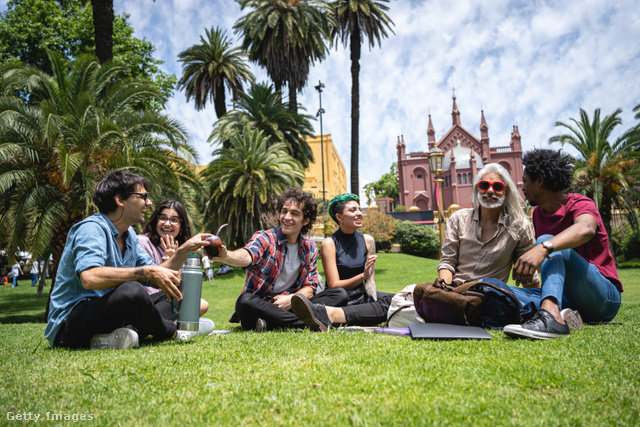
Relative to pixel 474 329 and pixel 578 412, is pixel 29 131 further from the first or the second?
pixel 578 412

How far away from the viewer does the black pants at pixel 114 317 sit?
304 centimetres

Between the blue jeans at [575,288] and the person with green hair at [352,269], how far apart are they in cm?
147

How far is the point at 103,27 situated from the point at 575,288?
1408cm

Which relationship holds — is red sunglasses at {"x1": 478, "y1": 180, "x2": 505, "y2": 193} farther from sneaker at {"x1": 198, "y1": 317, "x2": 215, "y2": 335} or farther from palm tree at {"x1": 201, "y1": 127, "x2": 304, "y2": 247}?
palm tree at {"x1": 201, "y1": 127, "x2": 304, "y2": 247}

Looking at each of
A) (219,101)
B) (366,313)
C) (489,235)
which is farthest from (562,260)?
(219,101)

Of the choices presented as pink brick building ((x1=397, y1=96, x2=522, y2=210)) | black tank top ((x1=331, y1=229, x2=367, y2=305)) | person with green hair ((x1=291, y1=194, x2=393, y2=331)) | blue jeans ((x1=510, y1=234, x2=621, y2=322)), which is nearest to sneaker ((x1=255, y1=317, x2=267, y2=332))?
person with green hair ((x1=291, y1=194, x2=393, y2=331))

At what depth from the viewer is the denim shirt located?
9.86 ft

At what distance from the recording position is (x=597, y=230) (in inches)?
146

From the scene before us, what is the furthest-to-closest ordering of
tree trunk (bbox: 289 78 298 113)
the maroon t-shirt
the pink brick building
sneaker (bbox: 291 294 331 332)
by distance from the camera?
the pink brick building, tree trunk (bbox: 289 78 298 113), sneaker (bbox: 291 294 331 332), the maroon t-shirt

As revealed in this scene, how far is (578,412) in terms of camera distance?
1.72m

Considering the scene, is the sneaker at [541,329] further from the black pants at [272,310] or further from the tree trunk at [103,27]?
the tree trunk at [103,27]

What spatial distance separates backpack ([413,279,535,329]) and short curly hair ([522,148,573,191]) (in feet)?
3.66

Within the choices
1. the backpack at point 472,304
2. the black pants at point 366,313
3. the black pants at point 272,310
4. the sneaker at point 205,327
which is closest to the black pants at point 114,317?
the sneaker at point 205,327

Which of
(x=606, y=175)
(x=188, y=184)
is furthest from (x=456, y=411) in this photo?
(x=606, y=175)
